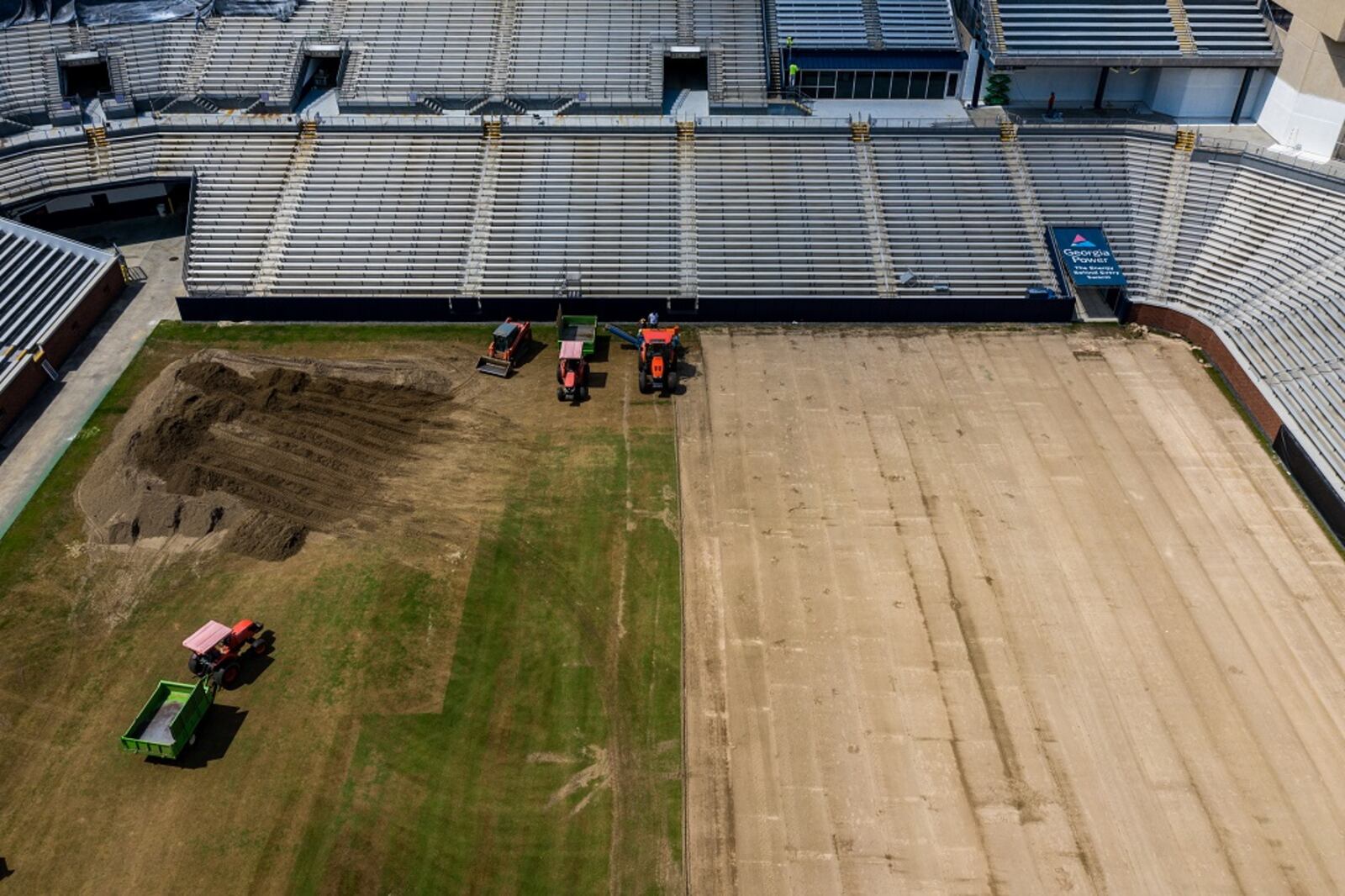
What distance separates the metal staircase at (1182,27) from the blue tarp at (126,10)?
154ft

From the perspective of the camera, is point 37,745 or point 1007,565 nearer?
point 37,745

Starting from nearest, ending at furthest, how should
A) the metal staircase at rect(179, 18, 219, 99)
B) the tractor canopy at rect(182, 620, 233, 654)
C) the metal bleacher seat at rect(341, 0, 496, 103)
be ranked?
1. the tractor canopy at rect(182, 620, 233, 654)
2. the metal staircase at rect(179, 18, 219, 99)
3. the metal bleacher seat at rect(341, 0, 496, 103)

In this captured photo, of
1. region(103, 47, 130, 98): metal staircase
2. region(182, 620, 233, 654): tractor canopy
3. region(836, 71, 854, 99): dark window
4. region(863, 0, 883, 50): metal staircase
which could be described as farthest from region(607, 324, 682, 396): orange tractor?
region(103, 47, 130, 98): metal staircase

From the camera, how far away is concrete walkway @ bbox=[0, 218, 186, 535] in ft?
113

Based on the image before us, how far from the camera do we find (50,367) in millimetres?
38656

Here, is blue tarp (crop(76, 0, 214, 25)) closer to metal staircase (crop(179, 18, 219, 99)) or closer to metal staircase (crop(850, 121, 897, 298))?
metal staircase (crop(179, 18, 219, 99))

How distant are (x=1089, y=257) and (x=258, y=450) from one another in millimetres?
35816

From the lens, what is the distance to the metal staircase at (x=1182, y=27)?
48.8 metres

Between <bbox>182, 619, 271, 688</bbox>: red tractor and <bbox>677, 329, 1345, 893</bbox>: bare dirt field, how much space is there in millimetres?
12555

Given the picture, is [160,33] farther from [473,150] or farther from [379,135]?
[473,150]

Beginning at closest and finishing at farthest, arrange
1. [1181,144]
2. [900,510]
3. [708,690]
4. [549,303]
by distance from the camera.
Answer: [708,690], [900,510], [549,303], [1181,144]

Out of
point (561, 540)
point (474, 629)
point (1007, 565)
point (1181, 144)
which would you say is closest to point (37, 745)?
point (474, 629)

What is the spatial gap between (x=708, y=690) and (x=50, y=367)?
3010 centimetres

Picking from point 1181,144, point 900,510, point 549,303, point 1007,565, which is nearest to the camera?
point 1007,565
